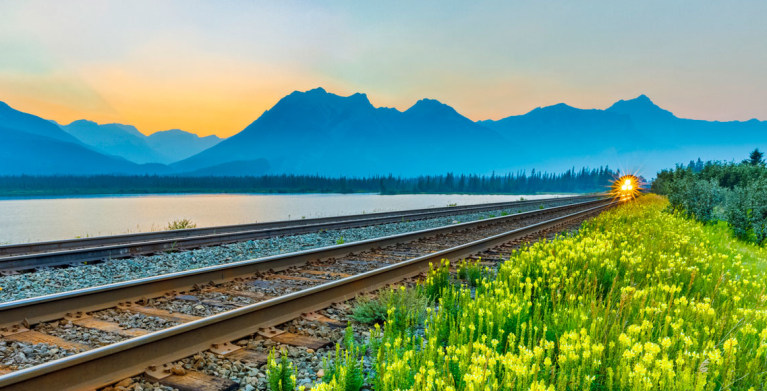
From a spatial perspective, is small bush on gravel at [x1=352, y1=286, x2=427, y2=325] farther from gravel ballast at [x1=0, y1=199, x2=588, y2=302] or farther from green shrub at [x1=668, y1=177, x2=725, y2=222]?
green shrub at [x1=668, y1=177, x2=725, y2=222]

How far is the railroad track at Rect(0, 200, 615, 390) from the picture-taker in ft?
11.9

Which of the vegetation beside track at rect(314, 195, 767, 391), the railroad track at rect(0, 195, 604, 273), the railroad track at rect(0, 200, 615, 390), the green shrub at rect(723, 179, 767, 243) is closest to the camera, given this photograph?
the vegetation beside track at rect(314, 195, 767, 391)

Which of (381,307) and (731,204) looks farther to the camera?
(731,204)

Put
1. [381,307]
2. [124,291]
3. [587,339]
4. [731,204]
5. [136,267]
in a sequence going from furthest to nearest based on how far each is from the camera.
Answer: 1. [731,204]
2. [136,267]
3. [124,291]
4. [381,307]
5. [587,339]

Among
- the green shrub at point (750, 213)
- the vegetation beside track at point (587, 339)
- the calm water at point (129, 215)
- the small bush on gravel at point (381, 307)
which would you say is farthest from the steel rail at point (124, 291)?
the green shrub at point (750, 213)

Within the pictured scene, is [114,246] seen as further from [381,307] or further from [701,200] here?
[701,200]

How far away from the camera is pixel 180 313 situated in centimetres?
564

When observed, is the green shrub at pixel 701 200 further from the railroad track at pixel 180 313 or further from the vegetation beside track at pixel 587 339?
the railroad track at pixel 180 313

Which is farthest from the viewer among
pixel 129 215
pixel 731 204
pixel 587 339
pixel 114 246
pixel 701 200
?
pixel 129 215

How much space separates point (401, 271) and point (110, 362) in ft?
16.7

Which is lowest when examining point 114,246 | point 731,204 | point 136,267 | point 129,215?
point 129,215

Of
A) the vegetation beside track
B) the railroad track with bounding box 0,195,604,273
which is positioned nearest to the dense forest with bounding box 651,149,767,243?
the vegetation beside track

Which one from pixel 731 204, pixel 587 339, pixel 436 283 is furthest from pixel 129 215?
pixel 587 339

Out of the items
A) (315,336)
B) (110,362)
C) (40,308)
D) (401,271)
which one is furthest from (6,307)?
(401,271)
